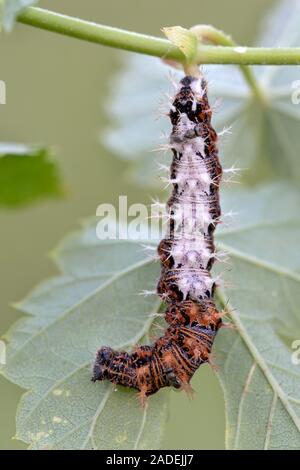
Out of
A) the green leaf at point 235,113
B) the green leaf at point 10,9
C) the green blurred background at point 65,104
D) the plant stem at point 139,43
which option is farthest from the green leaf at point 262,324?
the green blurred background at point 65,104

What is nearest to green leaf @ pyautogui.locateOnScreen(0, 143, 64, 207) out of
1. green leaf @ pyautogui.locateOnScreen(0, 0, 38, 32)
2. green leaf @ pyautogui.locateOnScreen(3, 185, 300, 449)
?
green leaf @ pyautogui.locateOnScreen(3, 185, 300, 449)

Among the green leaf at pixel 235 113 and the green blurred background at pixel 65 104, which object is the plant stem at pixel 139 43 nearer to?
the green leaf at pixel 235 113

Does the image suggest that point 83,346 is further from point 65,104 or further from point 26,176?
point 65,104

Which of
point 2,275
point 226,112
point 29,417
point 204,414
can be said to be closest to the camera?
point 29,417

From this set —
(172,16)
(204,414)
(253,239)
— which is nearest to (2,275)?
(204,414)

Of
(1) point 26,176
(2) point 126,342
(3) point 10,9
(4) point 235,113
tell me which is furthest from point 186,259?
(4) point 235,113

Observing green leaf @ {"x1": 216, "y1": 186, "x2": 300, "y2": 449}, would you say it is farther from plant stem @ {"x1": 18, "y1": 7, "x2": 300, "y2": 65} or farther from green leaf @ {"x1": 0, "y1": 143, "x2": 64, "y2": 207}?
plant stem @ {"x1": 18, "y1": 7, "x2": 300, "y2": 65}
